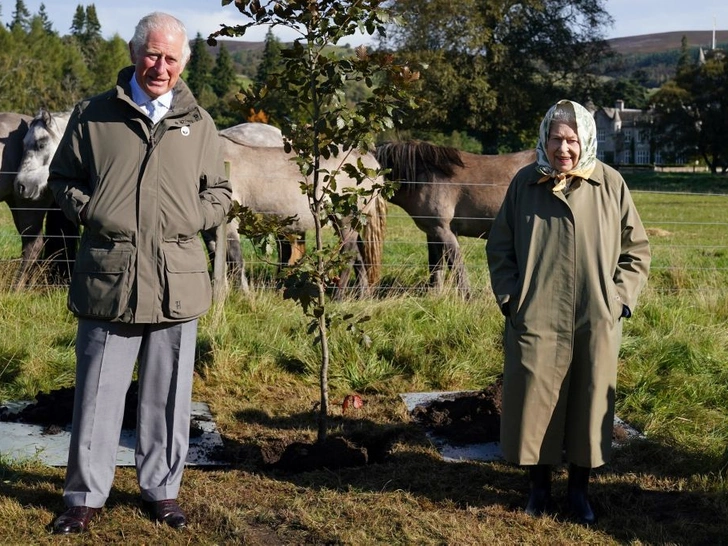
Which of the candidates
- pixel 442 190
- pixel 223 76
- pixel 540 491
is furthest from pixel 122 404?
pixel 223 76

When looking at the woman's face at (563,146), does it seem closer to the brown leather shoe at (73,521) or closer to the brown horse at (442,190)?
the brown leather shoe at (73,521)

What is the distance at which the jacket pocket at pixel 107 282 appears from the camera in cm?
359

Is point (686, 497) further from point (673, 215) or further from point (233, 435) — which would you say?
point (673, 215)

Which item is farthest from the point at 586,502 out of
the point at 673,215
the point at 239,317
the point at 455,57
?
the point at 455,57

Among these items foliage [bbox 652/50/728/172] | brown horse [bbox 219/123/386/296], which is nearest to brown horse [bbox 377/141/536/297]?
brown horse [bbox 219/123/386/296]

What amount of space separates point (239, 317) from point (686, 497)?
146 inches

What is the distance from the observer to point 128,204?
3600mm

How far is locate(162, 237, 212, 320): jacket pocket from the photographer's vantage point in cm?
365

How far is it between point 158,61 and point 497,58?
1430 inches

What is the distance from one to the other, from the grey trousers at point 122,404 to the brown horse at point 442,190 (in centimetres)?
536

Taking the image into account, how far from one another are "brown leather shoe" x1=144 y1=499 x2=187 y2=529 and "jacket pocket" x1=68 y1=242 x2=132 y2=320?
0.90m

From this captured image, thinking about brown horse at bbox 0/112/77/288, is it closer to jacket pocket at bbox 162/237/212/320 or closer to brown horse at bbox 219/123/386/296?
brown horse at bbox 219/123/386/296

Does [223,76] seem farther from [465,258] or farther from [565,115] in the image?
[565,115]

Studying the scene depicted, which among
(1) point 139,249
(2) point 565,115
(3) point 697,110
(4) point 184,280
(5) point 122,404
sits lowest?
(5) point 122,404
